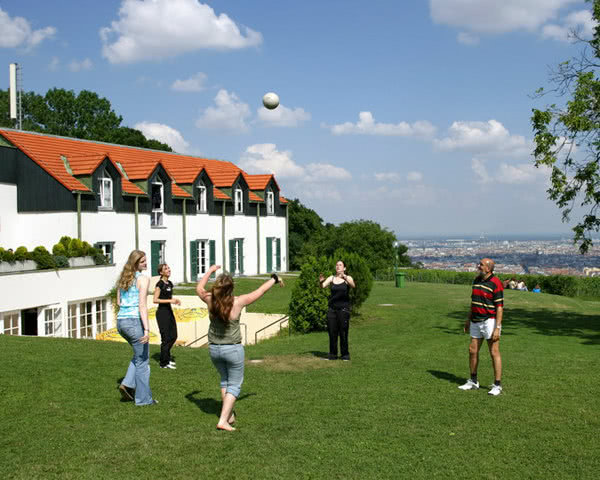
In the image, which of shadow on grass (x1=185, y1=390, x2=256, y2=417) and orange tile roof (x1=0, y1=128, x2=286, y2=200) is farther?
orange tile roof (x1=0, y1=128, x2=286, y2=200)

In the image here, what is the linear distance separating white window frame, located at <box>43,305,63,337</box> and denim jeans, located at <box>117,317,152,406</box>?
12960 mm

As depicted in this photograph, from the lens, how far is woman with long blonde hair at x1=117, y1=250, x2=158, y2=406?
25.4 ft

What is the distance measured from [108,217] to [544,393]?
23446 millimetres

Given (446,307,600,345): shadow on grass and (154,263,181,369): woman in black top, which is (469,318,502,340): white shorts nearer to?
(154,263,181,369): woman in black top

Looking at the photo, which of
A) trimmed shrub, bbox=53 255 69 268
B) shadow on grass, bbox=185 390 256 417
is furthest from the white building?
shadow on grass, bbox=185 390 256 417

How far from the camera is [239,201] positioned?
38.6 meters

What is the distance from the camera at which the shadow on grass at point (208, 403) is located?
7941 mm

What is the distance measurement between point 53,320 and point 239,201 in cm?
1984

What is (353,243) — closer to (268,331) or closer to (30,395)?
(268,331)

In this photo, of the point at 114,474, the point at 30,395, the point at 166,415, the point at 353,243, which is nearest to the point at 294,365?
the point at 166,415

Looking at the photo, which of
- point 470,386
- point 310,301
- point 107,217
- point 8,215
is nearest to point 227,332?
point 470,386

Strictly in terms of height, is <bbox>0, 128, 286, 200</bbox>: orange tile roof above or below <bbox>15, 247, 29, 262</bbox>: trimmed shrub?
above

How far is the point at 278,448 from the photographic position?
650 centimetres

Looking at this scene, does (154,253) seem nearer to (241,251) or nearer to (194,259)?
(194,259)
